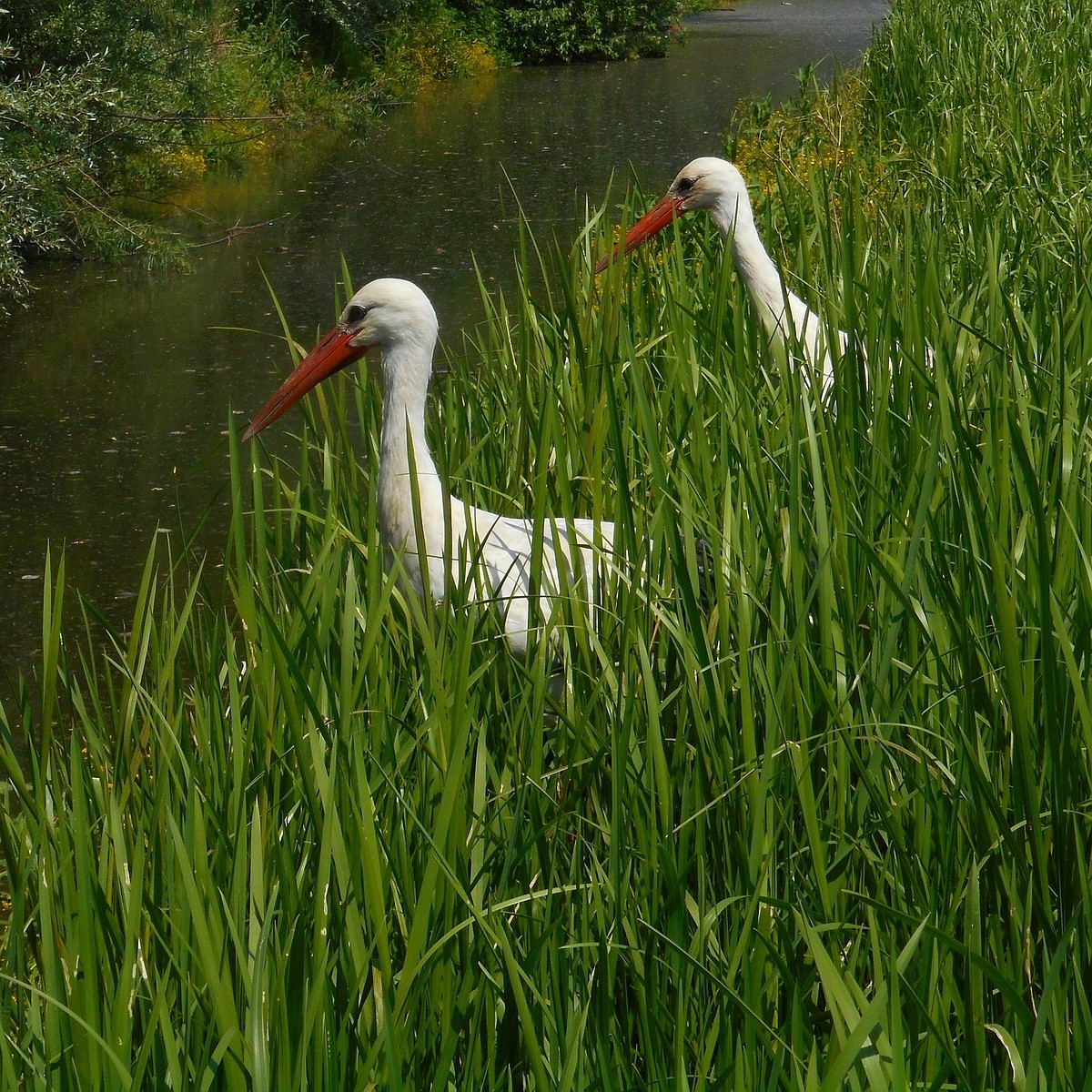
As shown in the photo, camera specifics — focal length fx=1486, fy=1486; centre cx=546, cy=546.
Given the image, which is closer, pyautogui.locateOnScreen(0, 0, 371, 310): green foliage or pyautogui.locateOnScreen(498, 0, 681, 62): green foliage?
pyautogui.locateOnScreen(0, 0, 371, 310): green foliage

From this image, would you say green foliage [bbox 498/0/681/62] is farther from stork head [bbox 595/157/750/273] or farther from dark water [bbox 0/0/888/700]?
stork head [bbox 595/157/750/273]

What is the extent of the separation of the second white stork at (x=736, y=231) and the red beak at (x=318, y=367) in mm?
817

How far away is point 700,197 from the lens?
162 inches

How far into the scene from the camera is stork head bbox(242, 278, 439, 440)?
9.04ft

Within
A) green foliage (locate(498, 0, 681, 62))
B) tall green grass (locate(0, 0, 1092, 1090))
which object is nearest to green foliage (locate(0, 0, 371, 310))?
tall green grass (locate(0, 0, 1092, 1090))

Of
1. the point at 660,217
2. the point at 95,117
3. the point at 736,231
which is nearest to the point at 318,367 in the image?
the point at 736,231

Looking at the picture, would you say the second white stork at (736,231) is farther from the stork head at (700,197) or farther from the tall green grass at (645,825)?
the tall green grass at (645,825)

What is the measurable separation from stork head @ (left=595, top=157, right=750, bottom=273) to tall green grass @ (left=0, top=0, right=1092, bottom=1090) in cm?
192

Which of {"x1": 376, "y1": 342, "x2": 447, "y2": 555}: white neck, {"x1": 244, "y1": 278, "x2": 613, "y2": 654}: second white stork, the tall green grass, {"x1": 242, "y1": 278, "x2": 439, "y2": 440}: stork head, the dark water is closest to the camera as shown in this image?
the tall green grass

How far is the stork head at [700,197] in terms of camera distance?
13.4 ft

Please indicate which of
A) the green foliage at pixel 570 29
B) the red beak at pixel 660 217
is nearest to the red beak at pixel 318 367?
the red beak at pixel 660 217

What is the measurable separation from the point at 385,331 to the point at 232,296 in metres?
5.24

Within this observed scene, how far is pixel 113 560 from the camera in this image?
4.75 m

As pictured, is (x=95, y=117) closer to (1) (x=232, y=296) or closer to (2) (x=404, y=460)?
(1) (x=232, y=296)
